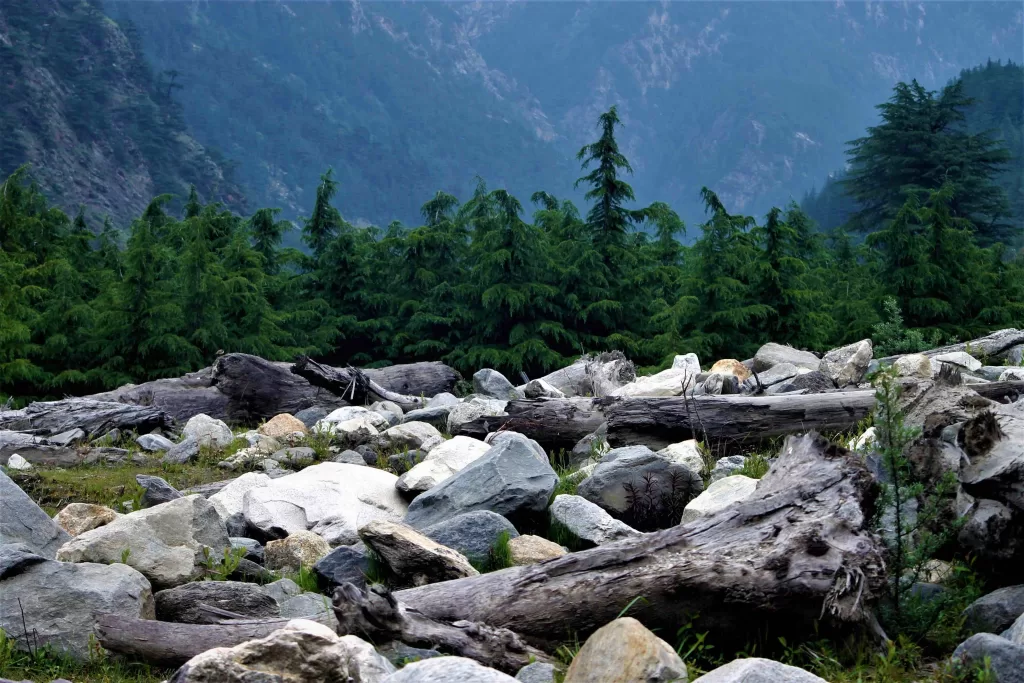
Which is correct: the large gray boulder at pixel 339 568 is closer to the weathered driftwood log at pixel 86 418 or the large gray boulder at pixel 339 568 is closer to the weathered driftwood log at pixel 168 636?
the weathered driftwood log at pixel 168 636

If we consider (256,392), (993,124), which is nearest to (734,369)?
(256,392)

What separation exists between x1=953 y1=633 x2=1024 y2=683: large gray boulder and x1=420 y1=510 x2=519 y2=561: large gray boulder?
234 centimetres

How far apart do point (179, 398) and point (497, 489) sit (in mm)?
7264

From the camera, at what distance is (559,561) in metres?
3.56

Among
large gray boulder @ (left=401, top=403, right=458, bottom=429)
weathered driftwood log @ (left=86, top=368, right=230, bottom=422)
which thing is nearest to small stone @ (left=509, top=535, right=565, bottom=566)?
large gray boulder @ (left=401, top=403, right=458, bottom=429)

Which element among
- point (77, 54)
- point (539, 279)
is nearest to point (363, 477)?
point (539, 279)

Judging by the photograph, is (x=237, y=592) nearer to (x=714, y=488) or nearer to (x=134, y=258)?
(x=714, y=488)

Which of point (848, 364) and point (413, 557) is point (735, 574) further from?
point (848, 364)

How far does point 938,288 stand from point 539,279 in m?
7.17

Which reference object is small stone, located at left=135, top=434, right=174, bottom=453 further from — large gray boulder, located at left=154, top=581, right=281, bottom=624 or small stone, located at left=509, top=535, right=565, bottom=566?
small stone, located at left=509, top=535, right=565, bottom=566

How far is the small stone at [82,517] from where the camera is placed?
5246 millimetres

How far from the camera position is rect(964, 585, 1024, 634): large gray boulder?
3.49 metres

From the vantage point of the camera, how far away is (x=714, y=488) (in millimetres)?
5105

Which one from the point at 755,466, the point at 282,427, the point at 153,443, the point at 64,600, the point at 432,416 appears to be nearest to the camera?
the point at 64,600
